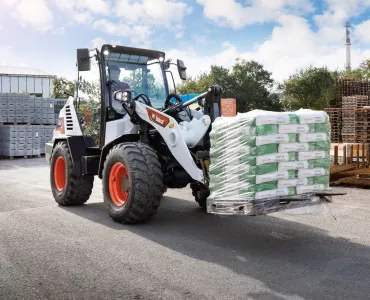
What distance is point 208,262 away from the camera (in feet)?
17.1

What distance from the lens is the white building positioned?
58938 mm

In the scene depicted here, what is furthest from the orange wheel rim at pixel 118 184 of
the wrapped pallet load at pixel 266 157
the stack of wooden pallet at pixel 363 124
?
the stack of wooden pallet at pixel 363 124

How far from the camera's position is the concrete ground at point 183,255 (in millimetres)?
4363

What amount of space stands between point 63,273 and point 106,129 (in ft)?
10.6

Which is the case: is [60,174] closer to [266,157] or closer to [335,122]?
[266,157]

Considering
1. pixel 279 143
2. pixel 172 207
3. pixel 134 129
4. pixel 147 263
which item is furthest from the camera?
pixel 172 207

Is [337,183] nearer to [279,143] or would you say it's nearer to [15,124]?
[279,143]

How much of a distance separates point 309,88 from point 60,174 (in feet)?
105

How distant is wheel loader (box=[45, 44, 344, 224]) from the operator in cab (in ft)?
0.05

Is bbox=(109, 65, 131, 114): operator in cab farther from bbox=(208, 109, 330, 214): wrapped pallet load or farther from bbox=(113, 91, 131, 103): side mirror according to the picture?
bbox=(208, 109, 330, 214): wrapped pallet load

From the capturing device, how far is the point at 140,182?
256 inches

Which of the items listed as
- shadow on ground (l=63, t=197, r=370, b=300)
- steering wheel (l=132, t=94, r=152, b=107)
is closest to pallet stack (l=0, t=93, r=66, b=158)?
shadow on ground (l=63, t=197, r=370, b=300)

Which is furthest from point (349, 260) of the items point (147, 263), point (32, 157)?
point (32, 157)

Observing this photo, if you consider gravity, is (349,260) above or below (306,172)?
below
